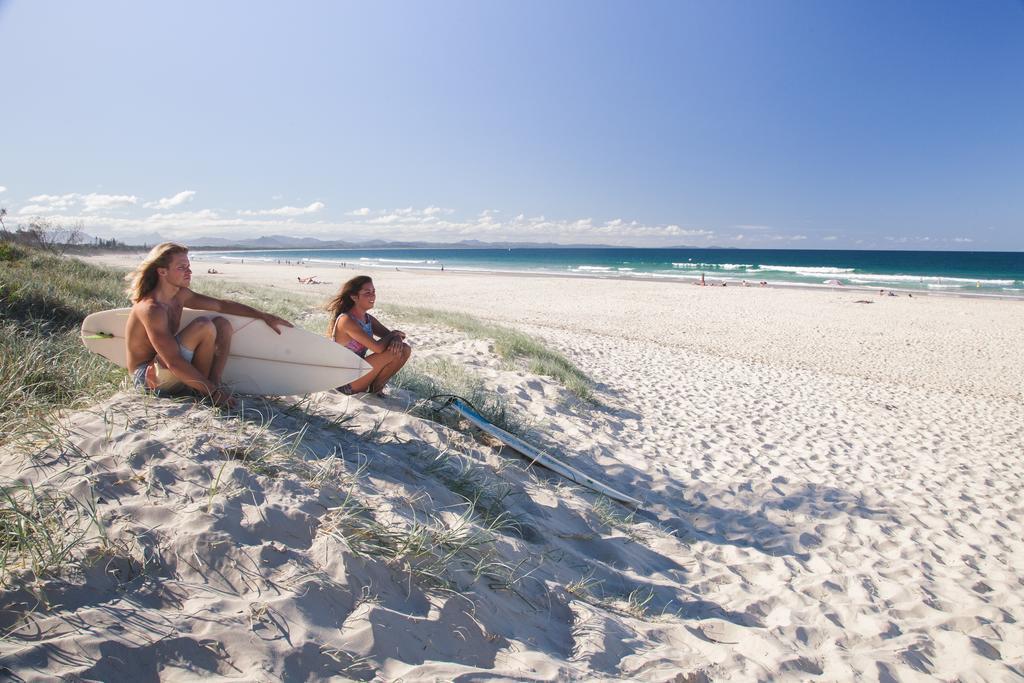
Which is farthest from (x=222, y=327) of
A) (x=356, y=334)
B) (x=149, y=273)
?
(x=356, y=334)

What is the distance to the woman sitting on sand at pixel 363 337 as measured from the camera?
4633 mm

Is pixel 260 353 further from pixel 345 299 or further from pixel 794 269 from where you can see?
pixel 794 269

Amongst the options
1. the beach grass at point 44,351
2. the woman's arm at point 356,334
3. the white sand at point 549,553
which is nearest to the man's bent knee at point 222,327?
the white sand at point 549,553

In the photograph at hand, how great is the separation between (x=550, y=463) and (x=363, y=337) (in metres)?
1.81

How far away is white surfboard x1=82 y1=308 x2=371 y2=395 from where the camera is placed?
3.73 metres

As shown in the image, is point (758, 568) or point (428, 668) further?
point (758, 568)

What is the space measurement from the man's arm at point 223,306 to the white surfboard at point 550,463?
1.61m

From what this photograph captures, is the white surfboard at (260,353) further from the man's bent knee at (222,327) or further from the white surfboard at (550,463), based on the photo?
the white surfboard at (550,463)

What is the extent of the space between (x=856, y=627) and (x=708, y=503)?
60.6 inches

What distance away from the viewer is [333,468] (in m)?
2.85

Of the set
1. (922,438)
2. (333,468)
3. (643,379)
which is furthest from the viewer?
(643,379)

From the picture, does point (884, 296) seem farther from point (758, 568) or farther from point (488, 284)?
point (758, 568)

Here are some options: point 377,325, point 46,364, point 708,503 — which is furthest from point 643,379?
point 46,364

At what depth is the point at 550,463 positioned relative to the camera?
430 cm
